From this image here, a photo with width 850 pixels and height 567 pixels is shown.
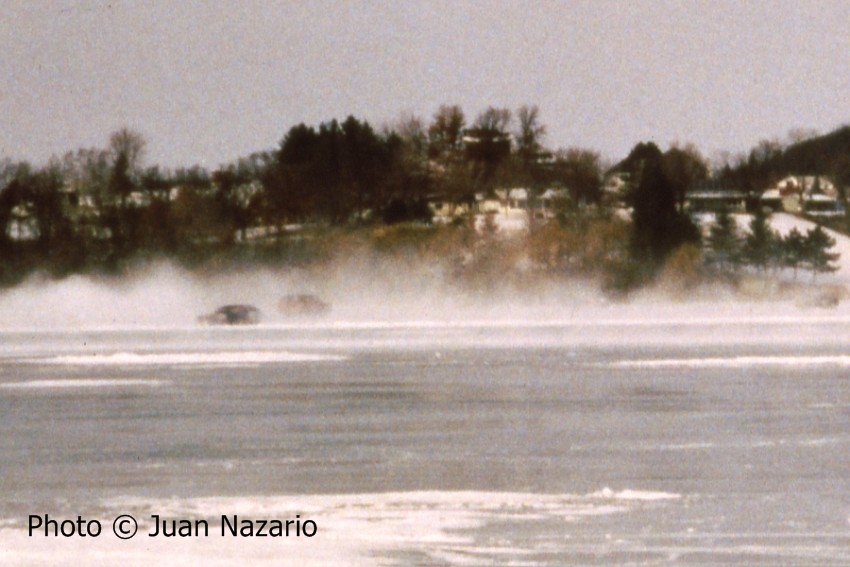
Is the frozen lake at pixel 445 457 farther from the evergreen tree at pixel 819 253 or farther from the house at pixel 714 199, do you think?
the house at pixel 714 199

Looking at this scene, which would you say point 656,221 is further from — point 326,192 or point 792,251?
point 326,192

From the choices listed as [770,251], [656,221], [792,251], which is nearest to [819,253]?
[792,251]

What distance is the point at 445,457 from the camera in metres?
16.7

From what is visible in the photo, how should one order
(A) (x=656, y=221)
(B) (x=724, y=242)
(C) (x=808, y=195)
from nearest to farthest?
(A) (x=656, y=221) → (B) (x=724, y=242) → (C) (x=808, y=195)

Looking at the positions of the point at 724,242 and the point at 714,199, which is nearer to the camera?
the point at 724,242

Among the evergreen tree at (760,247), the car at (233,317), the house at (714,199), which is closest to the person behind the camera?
the car at (233,317)

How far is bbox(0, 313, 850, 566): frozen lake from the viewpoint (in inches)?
474

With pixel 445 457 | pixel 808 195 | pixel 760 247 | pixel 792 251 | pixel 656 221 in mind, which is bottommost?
pixel 792 251

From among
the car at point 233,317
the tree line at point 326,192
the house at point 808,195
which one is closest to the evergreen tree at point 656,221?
the tree line at point 326,192

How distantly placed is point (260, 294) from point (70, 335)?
122ft

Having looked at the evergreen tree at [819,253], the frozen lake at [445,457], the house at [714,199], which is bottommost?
the evergreen tree at [819,253]

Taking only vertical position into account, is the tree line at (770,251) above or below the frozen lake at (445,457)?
below

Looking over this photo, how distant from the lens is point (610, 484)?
1468cm

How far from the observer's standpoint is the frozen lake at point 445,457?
39.5 ft
